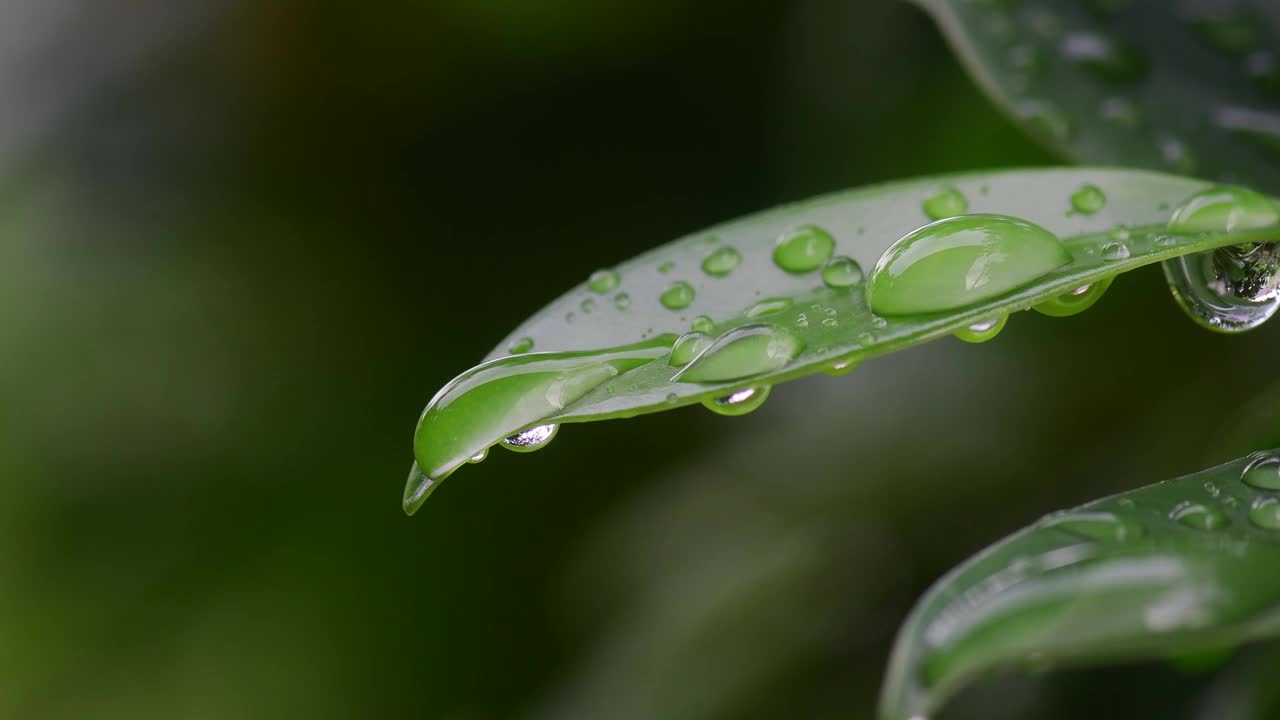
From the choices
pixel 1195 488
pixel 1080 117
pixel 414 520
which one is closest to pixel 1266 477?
pixel 1195 488

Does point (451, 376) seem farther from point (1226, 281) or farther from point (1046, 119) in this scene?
point (1226, 281)

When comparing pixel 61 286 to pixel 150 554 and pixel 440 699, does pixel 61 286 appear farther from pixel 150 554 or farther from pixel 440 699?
pixel 440 699

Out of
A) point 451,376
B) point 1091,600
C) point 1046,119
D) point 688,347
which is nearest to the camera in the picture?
point 1091,600

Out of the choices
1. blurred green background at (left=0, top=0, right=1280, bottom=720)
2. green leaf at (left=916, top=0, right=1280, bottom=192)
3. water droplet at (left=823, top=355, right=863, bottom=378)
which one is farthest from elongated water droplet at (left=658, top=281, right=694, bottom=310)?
blurred green background at (left=0, top=0, right=1280, bottom=720)

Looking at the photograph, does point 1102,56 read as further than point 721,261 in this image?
Yes

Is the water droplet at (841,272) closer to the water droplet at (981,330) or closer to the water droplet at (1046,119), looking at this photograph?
the water droplet at (981,330)

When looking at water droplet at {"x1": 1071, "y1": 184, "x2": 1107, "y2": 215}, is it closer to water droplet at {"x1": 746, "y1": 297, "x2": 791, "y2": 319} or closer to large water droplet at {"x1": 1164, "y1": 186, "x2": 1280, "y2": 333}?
large water droplet at {"x1": 1164, "y1": 186, "x2": 1280, "y2": 333}

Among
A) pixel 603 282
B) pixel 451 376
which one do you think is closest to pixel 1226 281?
pixel 603 282
